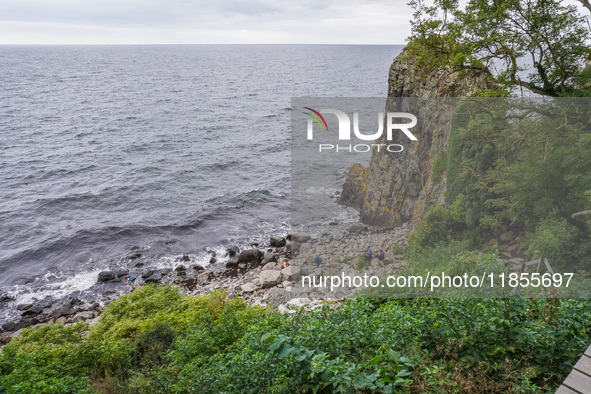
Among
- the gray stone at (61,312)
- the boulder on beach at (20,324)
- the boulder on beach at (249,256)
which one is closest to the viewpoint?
the boulder on beach at (20,324)

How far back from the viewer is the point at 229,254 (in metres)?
→ 23.5

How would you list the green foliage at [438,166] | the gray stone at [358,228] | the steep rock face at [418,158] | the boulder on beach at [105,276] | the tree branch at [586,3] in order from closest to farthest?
the tree branch at [586,3] → the steep rock face at [418,158] → the green foliage at [438,166] → the gray stone at [358,228] → the boulder on beach at [105,276]

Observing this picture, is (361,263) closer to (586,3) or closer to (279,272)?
(279,272)

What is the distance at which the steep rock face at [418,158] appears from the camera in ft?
35.3

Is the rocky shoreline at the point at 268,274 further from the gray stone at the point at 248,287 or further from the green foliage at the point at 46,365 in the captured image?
the green foliage at the point at 46,365

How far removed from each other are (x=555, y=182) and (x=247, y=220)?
21.3 meters

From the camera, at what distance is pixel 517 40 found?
413 inches

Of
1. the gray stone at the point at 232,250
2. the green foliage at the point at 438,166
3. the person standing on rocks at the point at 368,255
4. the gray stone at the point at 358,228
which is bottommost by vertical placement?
the gray stone at the point at 232,250

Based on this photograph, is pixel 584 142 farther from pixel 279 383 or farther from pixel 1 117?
pixel 1 117

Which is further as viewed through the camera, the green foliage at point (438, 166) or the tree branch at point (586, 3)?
the green foliage at point (438, 166)

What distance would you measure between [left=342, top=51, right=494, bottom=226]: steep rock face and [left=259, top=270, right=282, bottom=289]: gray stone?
5576 millimetres

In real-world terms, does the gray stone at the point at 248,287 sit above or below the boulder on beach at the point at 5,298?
above

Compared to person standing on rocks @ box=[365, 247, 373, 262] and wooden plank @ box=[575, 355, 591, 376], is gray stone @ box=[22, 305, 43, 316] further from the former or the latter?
wooden plank @ box=[575, 355, 591, 376]

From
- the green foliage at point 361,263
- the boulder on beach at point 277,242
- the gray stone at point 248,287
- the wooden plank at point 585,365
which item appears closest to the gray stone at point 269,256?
the boulder on beach at point 277,242
